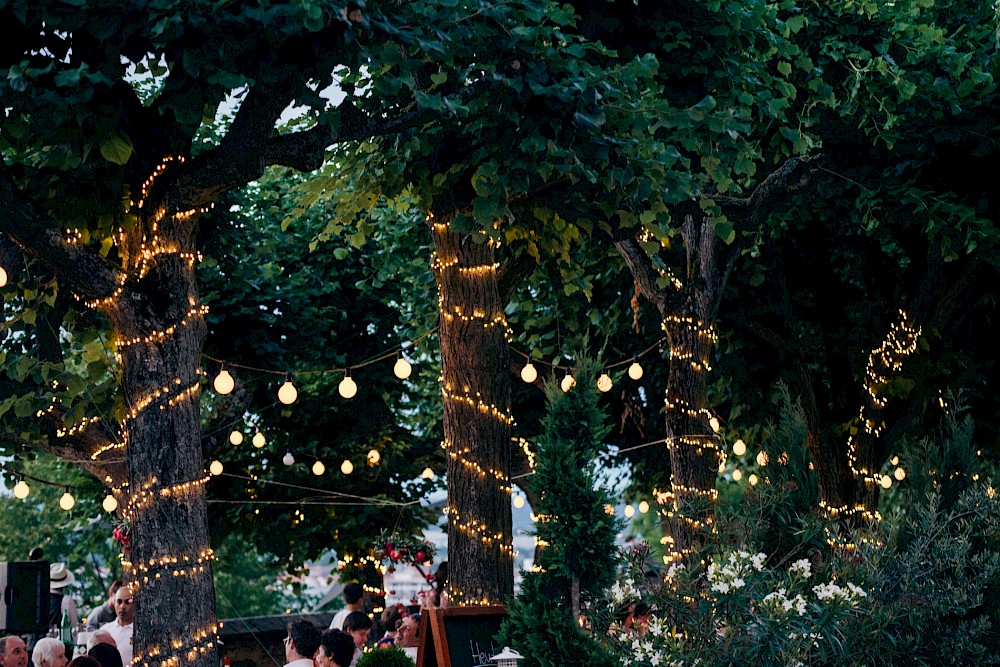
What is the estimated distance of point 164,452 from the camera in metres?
7.71

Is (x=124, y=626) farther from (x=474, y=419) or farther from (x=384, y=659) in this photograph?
(x=474, y=419)

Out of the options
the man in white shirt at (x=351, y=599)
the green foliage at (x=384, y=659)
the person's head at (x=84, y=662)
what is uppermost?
the man in white shirt at (x=351, y=599)

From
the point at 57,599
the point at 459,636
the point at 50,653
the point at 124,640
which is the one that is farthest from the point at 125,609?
the point at 57,599

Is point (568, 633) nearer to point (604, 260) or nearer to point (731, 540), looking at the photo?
point (731, 540)

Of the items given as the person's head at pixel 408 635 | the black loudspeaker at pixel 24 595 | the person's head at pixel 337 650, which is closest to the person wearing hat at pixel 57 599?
the black loudspeaker at pixel 24 595

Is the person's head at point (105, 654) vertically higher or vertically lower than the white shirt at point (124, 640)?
lower

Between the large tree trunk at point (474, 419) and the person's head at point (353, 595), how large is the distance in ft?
12.9

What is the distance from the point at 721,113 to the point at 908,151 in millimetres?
5466

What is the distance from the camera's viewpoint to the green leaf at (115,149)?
724cm

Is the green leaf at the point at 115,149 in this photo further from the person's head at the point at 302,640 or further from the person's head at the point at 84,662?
the person's head at the point at 302,640

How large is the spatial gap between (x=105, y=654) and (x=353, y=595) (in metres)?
4.29

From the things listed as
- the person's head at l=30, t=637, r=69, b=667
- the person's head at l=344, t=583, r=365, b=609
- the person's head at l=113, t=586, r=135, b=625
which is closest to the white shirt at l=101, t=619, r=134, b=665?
the person's head at l=113, t=586, r=135, b=625

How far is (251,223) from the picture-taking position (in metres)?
15.6

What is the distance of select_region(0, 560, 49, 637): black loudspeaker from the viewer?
46.6 ft
